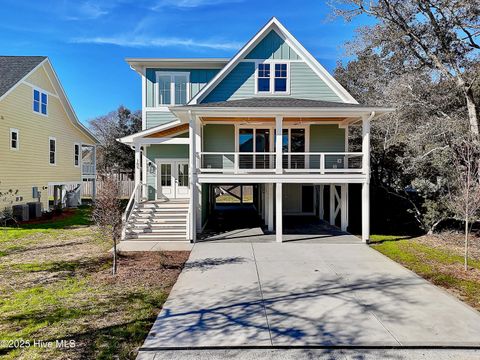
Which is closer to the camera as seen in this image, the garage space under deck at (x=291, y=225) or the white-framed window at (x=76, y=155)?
the garage space under deck at (x=291, y=225)

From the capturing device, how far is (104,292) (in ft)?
21.6

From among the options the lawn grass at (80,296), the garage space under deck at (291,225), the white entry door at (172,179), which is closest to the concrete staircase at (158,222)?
the garage space under deck at (291,225)

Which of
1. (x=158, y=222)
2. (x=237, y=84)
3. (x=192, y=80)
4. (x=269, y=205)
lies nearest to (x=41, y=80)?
(x=192, y=80)

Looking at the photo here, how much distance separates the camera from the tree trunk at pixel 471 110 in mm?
14464

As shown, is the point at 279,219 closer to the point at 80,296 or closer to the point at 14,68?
the point at 80,296

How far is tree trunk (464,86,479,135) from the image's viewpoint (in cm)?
1446

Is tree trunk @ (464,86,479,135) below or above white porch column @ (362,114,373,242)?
above

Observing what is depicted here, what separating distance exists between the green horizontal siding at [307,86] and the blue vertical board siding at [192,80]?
447 centimetres

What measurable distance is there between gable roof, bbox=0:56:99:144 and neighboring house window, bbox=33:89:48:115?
1.29 m

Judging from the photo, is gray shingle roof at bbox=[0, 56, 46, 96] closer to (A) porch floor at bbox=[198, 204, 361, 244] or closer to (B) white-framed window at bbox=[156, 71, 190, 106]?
(B) white-framed window at bbox=[156, 71, 190, 106]

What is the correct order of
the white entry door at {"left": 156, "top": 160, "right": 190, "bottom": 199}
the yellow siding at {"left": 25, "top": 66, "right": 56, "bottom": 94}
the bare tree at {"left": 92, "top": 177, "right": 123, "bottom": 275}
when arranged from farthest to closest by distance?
1. the yellow siding at {"left": 25, "top": 66, "right": 56, "bottom": 94}
2. the white entry door at {"left": 156, "top": 160, "right": 190, "bottom": 199}
3. the bare tree at {"left": 92, "top": 177, "right": 123, "bottom": 275}

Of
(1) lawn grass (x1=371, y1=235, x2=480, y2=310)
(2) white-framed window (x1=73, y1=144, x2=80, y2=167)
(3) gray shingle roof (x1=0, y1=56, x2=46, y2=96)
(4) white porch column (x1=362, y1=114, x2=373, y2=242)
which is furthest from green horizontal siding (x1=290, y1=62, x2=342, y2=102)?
(2) white-framed window (x1=73, y1=144, x2=80, y2=167)

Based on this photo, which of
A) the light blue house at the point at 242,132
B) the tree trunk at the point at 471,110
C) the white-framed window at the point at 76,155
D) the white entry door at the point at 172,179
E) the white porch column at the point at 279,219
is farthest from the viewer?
the white-framed window at the point at 76,155

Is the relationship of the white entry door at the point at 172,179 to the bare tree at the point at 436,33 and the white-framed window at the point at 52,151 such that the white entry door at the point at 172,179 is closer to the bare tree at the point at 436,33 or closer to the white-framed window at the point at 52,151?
the white-framed window at the point at 52,151
